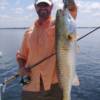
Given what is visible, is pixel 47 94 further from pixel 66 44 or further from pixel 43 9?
pixel 66 44

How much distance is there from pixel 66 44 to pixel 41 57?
169 centimetres

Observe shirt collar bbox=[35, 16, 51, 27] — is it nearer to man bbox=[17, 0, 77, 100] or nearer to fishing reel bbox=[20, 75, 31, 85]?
man bbox=[17, 0, 77, 100]

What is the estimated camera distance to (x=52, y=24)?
22.0ft

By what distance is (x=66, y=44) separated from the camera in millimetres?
5152

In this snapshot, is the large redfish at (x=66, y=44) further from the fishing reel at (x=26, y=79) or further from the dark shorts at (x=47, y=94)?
the fishing reel at (x=26, y=79)

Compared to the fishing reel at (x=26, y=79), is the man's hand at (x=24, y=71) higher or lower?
higher

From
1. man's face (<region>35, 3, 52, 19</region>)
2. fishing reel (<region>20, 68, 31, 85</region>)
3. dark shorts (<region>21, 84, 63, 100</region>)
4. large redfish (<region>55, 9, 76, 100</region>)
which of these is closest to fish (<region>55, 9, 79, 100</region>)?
large redfish (<region>55, 9, 76, 100</region>)

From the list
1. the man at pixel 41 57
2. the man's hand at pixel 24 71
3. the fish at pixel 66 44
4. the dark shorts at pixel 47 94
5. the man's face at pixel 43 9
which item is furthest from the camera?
the man's hand at pixel 24 71

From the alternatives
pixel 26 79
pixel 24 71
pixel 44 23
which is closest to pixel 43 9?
pixel 44 23

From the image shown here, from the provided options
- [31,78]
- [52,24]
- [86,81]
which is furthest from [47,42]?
[86,81]

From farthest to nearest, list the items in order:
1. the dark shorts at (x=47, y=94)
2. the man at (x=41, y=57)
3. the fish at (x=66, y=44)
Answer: the dark shorts at (x=47, y=94), the man at (x=41, y=57), the fish at (x=66, y=44)

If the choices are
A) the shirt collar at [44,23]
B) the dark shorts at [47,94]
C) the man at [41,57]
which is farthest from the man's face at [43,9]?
the dark shorts at [47,94]

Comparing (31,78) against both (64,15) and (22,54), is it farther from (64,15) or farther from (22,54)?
(64,15)

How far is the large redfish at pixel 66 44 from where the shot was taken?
5.15 meters
